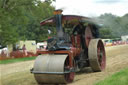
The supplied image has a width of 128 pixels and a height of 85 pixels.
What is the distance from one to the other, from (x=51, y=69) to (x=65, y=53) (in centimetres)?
67

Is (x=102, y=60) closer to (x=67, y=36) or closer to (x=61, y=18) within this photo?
(x=67, y=36)

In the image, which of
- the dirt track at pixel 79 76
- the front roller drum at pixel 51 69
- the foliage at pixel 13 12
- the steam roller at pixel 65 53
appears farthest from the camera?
the foliage at pixel 13 12

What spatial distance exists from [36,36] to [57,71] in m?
36.2

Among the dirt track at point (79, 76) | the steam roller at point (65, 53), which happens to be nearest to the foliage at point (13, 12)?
the dirt track at point (79, 76)

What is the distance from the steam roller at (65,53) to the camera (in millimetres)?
6309

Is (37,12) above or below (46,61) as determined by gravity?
above

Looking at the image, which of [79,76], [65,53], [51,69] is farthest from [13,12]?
[51,69]

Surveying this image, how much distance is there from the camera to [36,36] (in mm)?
42000

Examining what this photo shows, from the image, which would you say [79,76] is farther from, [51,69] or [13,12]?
[13,12]

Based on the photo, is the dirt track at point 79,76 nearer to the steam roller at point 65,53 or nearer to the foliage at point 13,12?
the steam roller at point 65,53

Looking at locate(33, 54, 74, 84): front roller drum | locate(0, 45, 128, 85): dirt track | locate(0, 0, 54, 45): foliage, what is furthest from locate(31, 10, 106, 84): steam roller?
locate(0, 0, 54, 45): foliage

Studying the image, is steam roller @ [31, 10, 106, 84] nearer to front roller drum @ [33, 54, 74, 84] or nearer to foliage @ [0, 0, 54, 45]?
front roller drum @ [33, 54, 74, 84]

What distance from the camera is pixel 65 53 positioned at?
6.64 meters

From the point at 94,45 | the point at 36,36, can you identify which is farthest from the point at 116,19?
the point at 36,36
